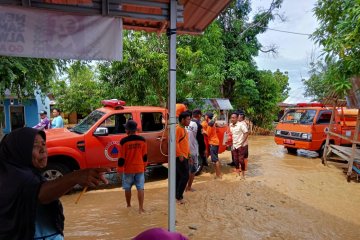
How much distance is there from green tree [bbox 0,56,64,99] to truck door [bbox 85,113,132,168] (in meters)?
1.52

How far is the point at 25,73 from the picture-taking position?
5.21 metres

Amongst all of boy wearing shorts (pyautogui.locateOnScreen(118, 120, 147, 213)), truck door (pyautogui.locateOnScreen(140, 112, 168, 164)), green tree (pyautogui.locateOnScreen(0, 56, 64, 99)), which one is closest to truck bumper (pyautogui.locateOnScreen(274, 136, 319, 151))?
truck door (pyautogui.locateOnScreen(140, 112, 168, 164))

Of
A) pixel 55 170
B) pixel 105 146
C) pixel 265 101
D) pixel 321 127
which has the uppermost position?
pixel 265 101

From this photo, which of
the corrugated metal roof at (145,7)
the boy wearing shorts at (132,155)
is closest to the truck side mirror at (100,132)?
the boy wearing shorts at (132,155)

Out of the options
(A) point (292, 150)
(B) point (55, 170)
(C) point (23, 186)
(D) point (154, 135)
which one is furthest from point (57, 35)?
(A) point (292, 150)

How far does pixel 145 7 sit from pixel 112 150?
12.9 ft

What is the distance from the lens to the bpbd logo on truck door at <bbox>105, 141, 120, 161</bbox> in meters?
6.73

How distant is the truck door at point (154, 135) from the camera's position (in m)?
7.27

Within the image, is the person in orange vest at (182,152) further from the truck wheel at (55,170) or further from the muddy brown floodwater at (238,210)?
the truck wheel at (55,170)

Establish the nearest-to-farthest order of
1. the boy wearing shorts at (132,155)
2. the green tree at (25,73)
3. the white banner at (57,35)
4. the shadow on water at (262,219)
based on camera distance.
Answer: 1. the white banner at (57,35)
2. the shadow on water at (262,219)
3. the green tree at (25,73)
4. the boy wearing shorts at (132,155)

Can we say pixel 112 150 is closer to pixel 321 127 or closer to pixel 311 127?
pixel 311 127

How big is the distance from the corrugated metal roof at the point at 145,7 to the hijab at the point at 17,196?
72.0 inches

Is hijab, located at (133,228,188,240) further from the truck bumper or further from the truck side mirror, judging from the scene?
the truck bumper

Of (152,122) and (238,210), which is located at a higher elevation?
(152,122)
